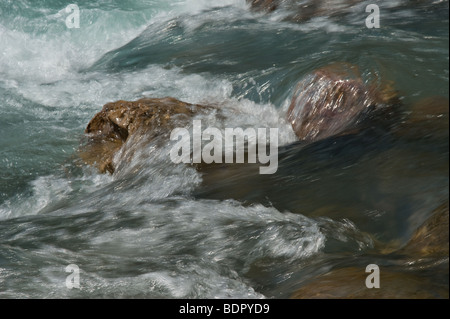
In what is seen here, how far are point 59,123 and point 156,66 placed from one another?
1.83m

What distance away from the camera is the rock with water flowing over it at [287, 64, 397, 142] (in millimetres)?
5551

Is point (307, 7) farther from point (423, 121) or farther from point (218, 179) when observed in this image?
point (423, 121)

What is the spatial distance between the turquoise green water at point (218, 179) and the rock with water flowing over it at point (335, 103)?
0.49ft

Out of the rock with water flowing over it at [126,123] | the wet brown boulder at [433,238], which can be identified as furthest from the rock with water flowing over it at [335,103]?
the wet brown boulder at [433,238]

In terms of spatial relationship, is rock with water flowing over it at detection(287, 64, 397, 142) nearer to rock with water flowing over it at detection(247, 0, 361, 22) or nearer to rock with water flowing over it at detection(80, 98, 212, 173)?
rock with water flowing over it at detection(80, 98, 212, 173)

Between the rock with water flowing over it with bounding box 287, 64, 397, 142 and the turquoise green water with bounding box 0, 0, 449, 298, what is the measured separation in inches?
5.9

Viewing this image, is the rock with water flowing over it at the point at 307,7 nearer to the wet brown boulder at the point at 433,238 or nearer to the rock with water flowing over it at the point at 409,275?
the wet brown boulder at the point at 433,238

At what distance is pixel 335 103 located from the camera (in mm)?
6270

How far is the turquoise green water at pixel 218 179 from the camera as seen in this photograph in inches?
157

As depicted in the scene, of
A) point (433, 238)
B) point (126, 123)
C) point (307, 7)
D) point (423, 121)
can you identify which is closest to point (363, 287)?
point (433, 238)

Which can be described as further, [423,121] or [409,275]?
[423,121]

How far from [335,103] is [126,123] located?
2052 mm

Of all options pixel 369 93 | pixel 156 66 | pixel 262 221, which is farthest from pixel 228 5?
pixel 262 221

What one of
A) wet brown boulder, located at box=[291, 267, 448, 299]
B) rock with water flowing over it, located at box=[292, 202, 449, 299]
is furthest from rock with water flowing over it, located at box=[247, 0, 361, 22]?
wet brown boulder, located at box=[291, 267, 448, 299]
